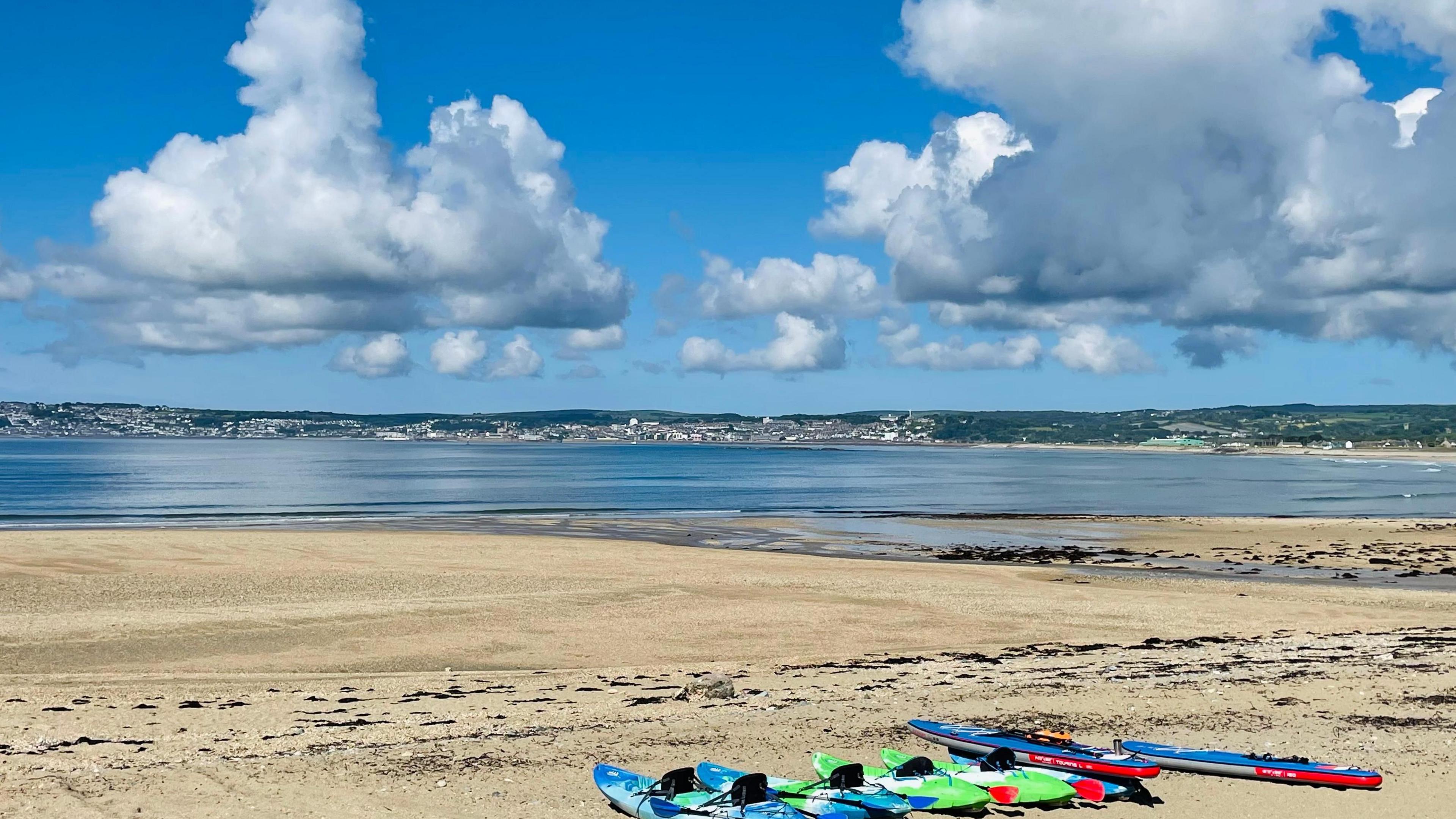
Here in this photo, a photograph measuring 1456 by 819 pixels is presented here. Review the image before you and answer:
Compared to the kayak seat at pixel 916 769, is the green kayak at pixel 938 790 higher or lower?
lower

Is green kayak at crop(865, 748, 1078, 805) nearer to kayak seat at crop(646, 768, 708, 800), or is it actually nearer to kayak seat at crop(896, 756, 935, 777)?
kayak seat at crop(896, 756, 935, 777)

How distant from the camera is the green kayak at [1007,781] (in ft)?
33.9

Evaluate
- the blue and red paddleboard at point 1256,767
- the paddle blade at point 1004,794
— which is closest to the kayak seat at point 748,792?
the paddle blade at point 1004,794

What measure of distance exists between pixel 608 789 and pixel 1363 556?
4199cm

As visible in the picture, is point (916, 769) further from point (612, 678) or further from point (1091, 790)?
point (612, 678)

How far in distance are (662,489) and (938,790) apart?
86.7 metres

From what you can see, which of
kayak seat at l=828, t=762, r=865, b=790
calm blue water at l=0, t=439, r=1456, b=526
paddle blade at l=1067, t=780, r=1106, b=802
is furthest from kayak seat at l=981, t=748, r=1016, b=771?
calm blue water at l=0, t=439, r=1456, b=526

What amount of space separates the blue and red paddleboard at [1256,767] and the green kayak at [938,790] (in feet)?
6.96

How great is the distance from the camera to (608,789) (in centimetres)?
1004

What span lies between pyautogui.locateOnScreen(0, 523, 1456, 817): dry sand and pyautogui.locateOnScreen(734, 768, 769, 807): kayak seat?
4.11 feet

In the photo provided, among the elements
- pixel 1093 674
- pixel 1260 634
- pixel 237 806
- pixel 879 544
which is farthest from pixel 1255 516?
pixel 237 806

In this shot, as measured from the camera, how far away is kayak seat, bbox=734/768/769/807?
9.80 meters

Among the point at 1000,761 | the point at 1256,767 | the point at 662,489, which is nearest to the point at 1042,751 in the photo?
the point at 1000,761

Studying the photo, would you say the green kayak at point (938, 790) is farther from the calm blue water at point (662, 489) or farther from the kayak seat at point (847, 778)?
the calm blue water at point (662, 489)
